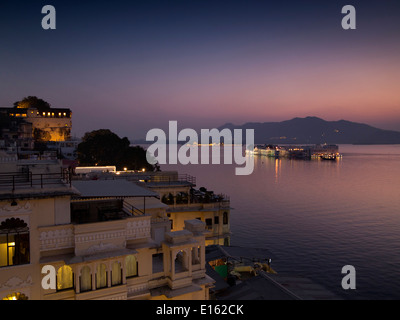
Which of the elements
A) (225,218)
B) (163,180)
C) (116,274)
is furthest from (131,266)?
(163,180)

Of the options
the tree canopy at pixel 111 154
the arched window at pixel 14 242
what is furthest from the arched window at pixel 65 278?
the tree canopy at pixel 111 154

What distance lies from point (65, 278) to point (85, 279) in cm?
64

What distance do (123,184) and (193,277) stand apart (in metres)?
5.32

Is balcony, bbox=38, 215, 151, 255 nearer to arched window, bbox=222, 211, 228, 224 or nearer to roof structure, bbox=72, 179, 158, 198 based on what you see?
roof structure, bbox=72, 179, 158, 198

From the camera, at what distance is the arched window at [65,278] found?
9766mm

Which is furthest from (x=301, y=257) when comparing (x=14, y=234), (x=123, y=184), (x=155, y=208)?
(x=14, y=234)

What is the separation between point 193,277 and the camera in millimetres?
11828

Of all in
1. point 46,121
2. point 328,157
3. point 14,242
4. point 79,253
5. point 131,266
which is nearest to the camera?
point 14,242

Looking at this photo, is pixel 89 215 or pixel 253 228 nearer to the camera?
pixel 89 215

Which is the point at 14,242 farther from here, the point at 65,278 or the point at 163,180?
the point at 163,180

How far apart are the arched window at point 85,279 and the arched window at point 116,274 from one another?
0.70m

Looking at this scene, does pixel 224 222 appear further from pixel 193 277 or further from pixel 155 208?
pixel 193 277

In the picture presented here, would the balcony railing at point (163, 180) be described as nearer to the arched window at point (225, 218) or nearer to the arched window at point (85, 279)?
the arched window at point (225, 218)

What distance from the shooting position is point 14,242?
930 cm
